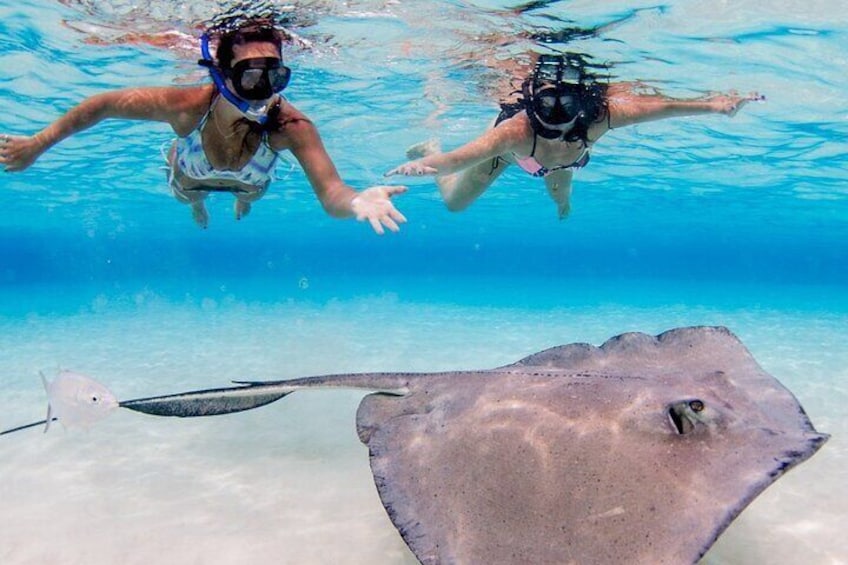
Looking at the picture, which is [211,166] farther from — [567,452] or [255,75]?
[567,452]

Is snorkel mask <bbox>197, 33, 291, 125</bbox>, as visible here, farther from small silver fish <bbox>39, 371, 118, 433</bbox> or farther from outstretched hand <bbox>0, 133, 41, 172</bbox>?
small silver fish <bbox>39, 371, 118, 433</bbox>

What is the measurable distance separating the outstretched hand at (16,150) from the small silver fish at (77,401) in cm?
186

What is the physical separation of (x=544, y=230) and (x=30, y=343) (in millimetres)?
53394

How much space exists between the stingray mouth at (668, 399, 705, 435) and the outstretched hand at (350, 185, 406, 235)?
1907mm

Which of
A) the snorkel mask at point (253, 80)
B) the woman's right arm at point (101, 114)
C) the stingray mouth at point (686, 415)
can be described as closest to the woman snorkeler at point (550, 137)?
the snorkel mask at point (253, 80)

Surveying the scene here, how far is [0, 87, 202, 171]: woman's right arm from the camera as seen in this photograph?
505 centimetres

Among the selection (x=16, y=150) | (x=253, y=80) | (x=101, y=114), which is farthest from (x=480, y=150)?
(x=16, y=150)

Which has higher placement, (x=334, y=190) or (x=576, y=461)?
(x=334, y=190)

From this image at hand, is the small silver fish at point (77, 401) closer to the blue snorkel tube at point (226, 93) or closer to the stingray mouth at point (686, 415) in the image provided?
the blue snorkel tube at point (226, 93)

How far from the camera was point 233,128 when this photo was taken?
597 centimetres

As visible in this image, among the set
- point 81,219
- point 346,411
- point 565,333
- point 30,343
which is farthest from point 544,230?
point 346,411

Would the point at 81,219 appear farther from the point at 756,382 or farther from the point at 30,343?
the point at 756,382

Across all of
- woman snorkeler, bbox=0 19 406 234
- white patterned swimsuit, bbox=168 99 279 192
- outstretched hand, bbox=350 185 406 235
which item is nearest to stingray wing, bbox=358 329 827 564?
outstretched hand, bbox=350 185 406 235

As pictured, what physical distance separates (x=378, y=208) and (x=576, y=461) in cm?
211
